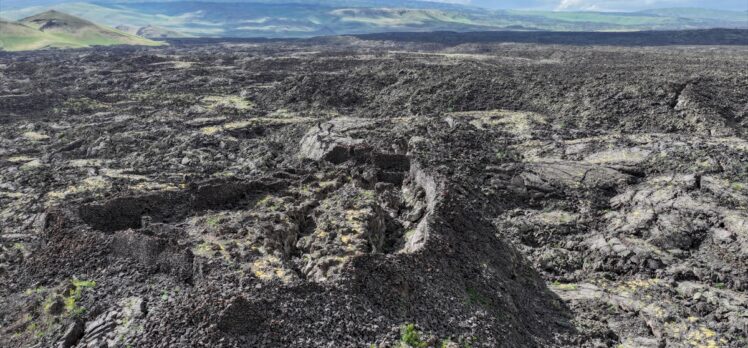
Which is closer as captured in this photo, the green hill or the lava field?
the lava field

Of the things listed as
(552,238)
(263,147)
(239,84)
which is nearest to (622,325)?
(552,238)

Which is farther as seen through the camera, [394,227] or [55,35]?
[55,35]

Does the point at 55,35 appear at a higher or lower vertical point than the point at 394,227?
higher

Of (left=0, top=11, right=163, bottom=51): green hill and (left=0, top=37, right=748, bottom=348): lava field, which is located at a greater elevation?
(left=0, top=11, right=163, bottom=51): green hill

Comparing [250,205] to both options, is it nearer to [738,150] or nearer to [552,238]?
[552,238]

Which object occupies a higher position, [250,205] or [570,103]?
[570,103]
